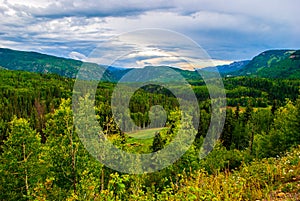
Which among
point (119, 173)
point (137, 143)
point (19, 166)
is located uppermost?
point (137, 143)

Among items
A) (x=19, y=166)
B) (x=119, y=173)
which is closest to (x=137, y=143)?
(x=119, y=173)

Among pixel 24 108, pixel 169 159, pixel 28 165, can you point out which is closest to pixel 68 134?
pixel 169 159

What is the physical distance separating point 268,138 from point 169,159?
24.5 meters

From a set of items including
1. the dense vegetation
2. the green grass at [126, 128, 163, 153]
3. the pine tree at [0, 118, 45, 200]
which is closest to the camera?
the dense vegetation

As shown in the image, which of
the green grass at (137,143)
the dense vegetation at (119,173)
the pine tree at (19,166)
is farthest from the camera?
the green grass at (137,143)

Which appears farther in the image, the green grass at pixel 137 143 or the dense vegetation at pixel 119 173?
the green grass at pixel 137 143

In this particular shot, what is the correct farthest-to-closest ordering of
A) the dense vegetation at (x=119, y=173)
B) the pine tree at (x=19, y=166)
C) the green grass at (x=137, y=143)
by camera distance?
the green grass at (x=137, y=143), the pine tree at (x=19, y=166), the dense vegetation at (x=119, y=173)

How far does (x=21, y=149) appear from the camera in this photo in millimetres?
27484

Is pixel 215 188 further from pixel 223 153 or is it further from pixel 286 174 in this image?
pixel 223 153

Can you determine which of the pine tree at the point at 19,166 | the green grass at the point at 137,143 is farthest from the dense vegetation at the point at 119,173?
the green grass at the point at 137,143

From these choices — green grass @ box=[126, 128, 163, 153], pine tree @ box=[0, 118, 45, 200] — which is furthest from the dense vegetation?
green grass @ box=[126, 128, 163, 153]

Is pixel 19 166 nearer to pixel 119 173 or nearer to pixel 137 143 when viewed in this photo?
pixel 119 173

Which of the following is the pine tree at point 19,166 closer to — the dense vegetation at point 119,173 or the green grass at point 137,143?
the dense vegetation at point 119,173

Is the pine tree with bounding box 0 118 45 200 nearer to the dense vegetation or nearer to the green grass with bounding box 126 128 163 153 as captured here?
the dense vegetation
